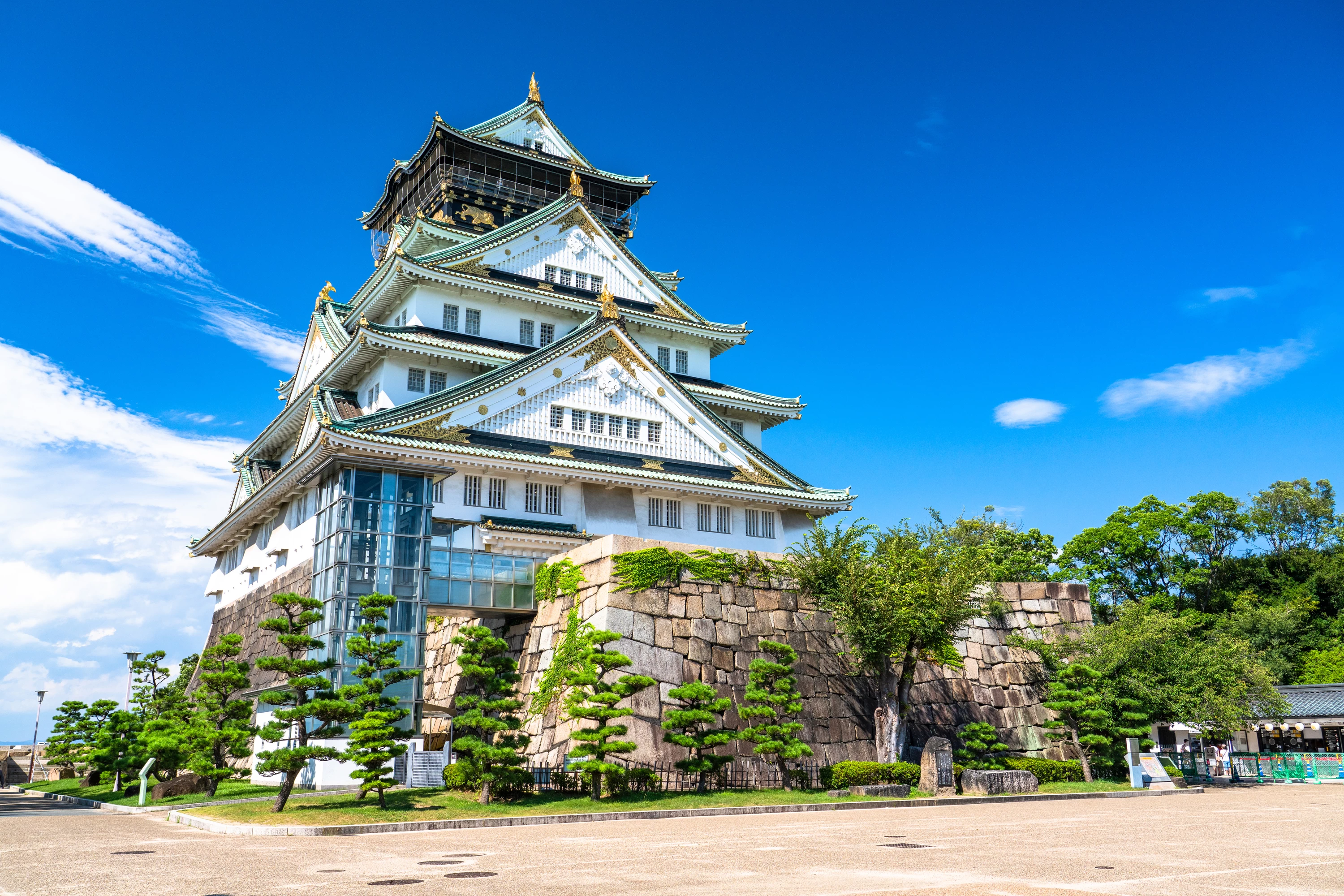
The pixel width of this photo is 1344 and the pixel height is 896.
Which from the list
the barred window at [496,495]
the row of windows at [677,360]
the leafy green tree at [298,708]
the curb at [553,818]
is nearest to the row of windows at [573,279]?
the row of windows at [677,360]

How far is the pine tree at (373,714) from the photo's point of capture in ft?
66.7

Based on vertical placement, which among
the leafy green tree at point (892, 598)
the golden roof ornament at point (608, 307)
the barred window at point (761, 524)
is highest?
the golden roof ornament at point (608, 307)

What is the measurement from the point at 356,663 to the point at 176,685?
26669mm

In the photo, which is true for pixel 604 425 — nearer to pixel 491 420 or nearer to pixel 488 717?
pixel 491 420

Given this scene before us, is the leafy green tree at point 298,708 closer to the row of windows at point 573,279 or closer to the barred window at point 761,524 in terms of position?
the barred window at point 761,524

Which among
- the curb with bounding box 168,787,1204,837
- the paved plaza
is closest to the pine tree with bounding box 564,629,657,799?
the curb with bounding box 168,787,1204,837

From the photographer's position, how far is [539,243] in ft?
133

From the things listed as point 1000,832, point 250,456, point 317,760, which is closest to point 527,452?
point 317,760

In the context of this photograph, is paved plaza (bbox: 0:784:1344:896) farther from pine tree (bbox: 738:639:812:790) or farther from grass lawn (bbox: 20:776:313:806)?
grass lawn (bbox: 20:776:313:806)

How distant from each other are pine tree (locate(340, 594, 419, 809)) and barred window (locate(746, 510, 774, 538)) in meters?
16.4

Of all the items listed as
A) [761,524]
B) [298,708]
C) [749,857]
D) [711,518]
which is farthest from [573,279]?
[749,857]

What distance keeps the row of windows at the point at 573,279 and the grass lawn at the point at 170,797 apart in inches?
869

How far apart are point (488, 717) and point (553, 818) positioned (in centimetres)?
345

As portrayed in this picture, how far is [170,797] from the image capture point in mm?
25234
